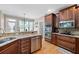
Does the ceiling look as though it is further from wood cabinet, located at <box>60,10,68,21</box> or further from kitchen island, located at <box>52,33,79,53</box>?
kitchen island, located at <box>52,33,79,53</box>

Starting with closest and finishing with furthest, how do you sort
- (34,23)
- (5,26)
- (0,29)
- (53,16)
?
(0,29)
(5,26)
(53,16)
(34,23)

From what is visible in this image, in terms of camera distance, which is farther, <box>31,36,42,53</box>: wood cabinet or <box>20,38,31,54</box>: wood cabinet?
<box>31,36,42,53</box>: wood cabinet

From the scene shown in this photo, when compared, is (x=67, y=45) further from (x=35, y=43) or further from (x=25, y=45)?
(x=25, y=45)

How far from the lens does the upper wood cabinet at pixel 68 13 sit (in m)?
4.19

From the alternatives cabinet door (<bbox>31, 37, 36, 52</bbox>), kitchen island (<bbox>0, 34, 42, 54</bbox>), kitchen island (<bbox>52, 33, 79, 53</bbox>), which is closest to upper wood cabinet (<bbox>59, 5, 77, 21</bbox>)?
kitchen island (<bbox>52, 33, 79, 53</bbox>)

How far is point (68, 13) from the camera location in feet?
14.9

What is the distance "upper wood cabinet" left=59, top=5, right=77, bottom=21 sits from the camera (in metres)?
4.19

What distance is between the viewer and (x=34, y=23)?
25.2ft

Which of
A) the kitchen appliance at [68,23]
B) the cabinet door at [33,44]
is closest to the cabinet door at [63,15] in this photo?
the kitchen appliance at [68,23]

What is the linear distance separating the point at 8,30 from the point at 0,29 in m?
0.50
